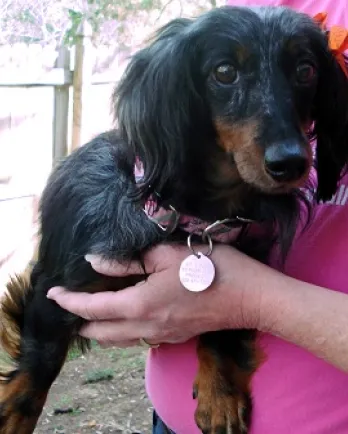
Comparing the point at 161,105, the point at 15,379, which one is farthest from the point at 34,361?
the point at 161,105

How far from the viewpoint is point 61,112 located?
3783 mm

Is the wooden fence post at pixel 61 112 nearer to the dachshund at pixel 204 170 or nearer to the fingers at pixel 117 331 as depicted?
the dachshund at pixel 204 170

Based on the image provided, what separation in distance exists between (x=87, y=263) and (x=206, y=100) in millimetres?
441

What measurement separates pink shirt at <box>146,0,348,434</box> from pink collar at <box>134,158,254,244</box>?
123 millimetres

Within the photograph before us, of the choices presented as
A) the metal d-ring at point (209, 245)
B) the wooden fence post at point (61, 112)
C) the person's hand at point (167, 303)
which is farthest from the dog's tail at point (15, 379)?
the wooden fence post at point (61, 112)

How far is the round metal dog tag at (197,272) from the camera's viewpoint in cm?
126

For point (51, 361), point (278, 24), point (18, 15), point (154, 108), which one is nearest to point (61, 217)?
point (51, 361)

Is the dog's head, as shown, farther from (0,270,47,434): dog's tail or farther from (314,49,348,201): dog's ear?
(0,270,47,434): dog's tail

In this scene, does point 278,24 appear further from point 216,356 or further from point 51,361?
point 51,361

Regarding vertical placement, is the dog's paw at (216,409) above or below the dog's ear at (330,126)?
below

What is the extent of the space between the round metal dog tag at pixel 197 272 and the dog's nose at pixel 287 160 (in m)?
0.20

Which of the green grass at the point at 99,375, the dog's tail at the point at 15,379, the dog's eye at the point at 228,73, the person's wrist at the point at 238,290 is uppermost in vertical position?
the dog's eye at the point at 228,73

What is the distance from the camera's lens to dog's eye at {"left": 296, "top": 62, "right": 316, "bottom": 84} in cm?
131

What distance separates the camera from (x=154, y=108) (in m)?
1.33
